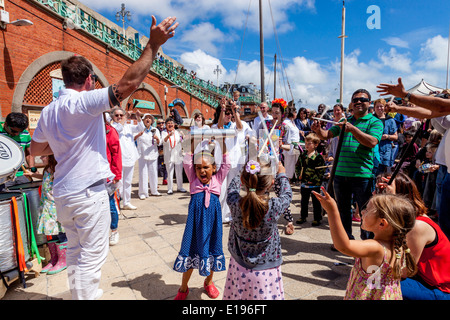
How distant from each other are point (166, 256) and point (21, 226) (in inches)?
67.2

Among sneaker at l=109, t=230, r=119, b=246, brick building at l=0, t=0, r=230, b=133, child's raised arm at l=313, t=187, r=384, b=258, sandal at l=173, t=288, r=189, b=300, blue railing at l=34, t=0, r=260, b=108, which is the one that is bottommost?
sandal at l=173, t=288, r=189, b=300

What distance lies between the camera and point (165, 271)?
3234 mm

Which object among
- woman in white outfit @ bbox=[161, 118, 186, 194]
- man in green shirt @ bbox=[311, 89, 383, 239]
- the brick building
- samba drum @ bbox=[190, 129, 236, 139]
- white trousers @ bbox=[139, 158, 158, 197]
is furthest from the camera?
the brick building

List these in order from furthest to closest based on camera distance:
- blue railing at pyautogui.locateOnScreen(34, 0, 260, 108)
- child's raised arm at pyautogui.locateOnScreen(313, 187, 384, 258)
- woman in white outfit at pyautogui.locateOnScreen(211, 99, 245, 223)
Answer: blue railing at pyautogui.locateOnScreen(34, 0, 260, 108) → woman in white outfit at pyautogui.locateOnScreen(211, 99, 245, 223) → child's raised arm at pyautogui.locateOnScreen(313, 187, 384, 258)

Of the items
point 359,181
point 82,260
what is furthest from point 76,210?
point 359,181

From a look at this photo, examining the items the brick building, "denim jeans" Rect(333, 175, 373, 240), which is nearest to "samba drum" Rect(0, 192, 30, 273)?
"denim jeans" Rect(333, 175, 373, 240)

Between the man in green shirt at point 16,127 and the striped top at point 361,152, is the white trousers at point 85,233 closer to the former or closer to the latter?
the man in green shirt at point 16,127

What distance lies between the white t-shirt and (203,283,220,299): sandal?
153 cm

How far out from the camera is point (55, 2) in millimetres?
12719

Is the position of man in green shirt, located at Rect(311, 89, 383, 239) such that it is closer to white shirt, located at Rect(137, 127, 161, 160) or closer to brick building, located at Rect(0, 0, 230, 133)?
white shirt, located at Rect(137, 127, 161, 160)

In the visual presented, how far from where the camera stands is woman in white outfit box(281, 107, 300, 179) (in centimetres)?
547

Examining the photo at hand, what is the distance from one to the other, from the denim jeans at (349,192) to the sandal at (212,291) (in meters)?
1.93

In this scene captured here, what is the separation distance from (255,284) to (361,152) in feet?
7.37

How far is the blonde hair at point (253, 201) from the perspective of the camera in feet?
6.54
